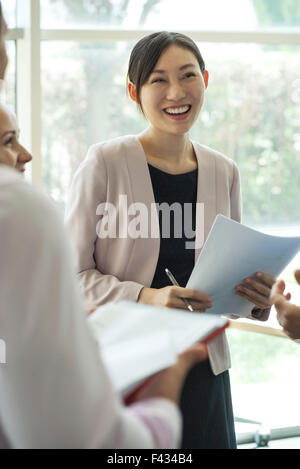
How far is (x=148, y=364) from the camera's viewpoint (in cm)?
81

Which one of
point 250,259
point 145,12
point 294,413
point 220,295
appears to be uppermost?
point 145,12

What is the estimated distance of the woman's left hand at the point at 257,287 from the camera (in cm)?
168

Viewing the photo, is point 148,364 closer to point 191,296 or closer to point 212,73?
point 191,296

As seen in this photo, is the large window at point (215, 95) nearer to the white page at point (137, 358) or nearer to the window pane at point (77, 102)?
the window pane at point (77, 102)

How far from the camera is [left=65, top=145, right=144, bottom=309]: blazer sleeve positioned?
1719 millimetres

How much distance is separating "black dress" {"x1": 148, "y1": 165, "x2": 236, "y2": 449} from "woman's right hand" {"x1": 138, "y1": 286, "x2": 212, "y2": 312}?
126 mm

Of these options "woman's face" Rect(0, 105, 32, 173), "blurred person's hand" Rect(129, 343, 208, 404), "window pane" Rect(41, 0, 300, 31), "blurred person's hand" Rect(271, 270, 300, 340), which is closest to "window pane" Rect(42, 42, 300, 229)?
"window pane" Rect(41, 0, 300, 31)

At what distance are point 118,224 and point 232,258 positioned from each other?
38 cm

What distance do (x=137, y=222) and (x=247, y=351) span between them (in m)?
2.62

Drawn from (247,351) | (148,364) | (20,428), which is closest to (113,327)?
(148,364)

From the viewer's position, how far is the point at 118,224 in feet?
5.92

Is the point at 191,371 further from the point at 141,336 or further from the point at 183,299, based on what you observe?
the point at 141,336

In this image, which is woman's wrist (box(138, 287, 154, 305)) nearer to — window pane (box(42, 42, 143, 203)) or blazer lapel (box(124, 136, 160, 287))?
blazer lapel (box(124, 136, 160, 287))

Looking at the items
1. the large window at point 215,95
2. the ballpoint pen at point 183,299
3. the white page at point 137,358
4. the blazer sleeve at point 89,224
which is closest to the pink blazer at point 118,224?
the blazer sleeve at point 89,224
